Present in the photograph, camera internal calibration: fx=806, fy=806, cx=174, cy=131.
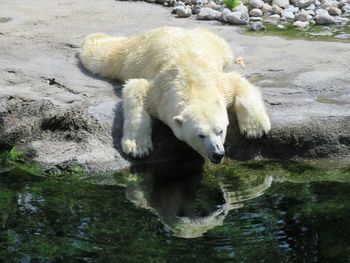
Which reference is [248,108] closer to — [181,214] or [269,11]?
[181,214]

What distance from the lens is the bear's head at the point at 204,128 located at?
5.99 meters

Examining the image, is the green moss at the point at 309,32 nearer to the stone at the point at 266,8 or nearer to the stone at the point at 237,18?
the stone at the point at 237,18

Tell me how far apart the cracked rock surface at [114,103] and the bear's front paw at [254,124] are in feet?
0.33

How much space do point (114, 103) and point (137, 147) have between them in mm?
745

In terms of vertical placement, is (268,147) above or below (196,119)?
below

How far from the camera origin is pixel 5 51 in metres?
8.20

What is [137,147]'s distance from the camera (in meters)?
6.40

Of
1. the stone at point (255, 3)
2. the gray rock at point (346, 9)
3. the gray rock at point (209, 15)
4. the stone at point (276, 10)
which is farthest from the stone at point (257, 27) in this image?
the gray rock at point (346, 9)

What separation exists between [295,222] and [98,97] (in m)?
2.54

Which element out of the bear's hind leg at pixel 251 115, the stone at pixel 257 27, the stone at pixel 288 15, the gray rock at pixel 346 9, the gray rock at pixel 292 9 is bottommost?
the gray rock at pixel 346 9

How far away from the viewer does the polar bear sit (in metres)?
6.15

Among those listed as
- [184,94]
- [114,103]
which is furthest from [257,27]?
[184,94]

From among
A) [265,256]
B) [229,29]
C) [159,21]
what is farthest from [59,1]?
[265,256]

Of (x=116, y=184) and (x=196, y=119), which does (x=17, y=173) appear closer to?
(x=116, y=184)
